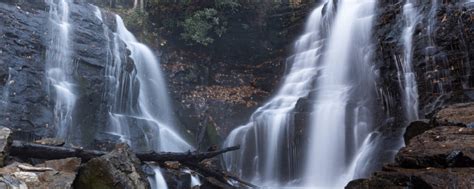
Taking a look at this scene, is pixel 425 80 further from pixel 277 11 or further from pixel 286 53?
pixel 277 11

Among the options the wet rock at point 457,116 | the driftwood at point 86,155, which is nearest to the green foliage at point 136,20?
the driftwood at point 86,155

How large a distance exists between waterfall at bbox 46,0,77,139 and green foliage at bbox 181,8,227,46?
401 cm

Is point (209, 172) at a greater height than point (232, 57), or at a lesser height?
lesser

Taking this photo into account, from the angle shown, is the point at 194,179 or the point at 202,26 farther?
the point at 202,26

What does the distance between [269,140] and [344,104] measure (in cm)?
218

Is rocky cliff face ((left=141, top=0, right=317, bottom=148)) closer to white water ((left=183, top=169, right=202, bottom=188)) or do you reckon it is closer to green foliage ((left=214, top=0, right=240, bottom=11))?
green foliage ((left=214, top=0, right=240, bottom=11))

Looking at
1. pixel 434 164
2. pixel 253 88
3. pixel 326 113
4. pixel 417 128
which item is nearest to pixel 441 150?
pixel 434 164

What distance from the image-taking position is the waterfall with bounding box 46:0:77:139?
31.6 feet

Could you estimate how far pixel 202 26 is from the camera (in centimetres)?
1474

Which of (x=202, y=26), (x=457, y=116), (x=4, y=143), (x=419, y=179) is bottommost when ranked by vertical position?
(x=419, y=179)

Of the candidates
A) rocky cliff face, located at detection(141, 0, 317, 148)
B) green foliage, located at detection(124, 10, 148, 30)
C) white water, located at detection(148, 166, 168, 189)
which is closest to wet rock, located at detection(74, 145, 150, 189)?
white water, located at detection(148, 166, 168, 189)

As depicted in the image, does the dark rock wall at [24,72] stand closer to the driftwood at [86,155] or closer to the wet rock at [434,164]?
the driftwood at [86,155]

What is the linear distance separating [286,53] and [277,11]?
5.81ft

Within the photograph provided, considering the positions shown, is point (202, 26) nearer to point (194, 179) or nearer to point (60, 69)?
point (60, 69)
